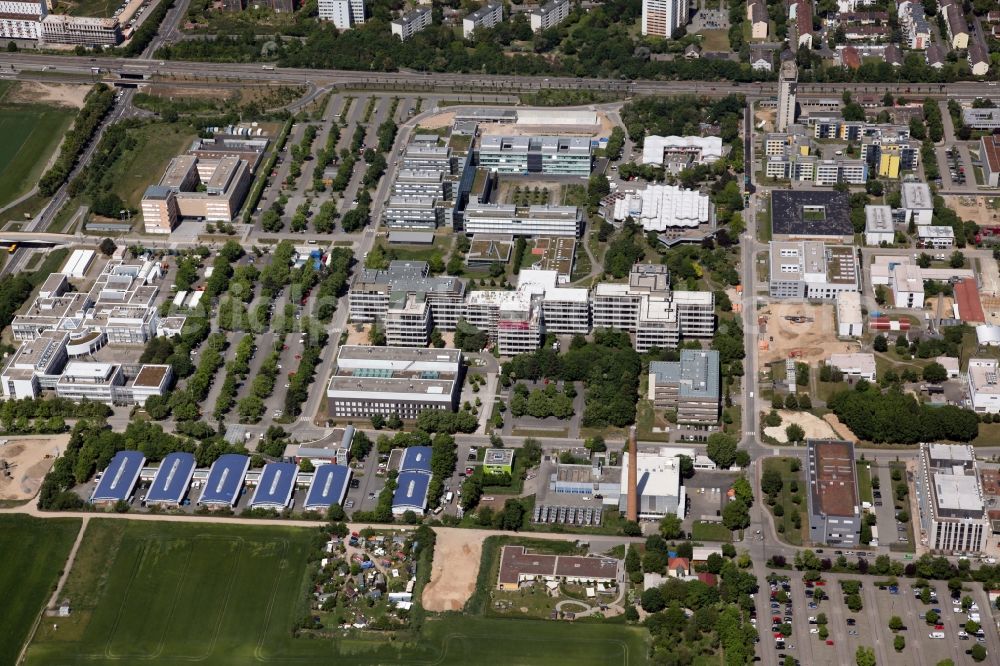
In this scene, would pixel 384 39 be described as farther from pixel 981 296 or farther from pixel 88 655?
pixel 88 655

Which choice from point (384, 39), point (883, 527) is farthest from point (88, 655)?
point (384, 39)

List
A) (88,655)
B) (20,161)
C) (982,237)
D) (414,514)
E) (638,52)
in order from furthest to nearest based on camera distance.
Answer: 1. (638,52)
2. (20,161)
3. (982,237)
4. (414,514)
5. (88,655)

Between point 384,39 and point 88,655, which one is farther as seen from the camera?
point 384,39

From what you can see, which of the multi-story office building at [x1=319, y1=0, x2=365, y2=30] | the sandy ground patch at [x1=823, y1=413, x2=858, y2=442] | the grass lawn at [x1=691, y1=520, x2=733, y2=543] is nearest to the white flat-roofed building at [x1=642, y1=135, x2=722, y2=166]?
the sandy ground patch at [x1=823, y1=413, x2=858, y2=442]

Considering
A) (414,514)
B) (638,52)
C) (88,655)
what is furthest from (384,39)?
(88,655)

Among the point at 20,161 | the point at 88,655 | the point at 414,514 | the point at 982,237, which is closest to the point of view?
the point at 88,655

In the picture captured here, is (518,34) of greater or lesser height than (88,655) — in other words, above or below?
above
